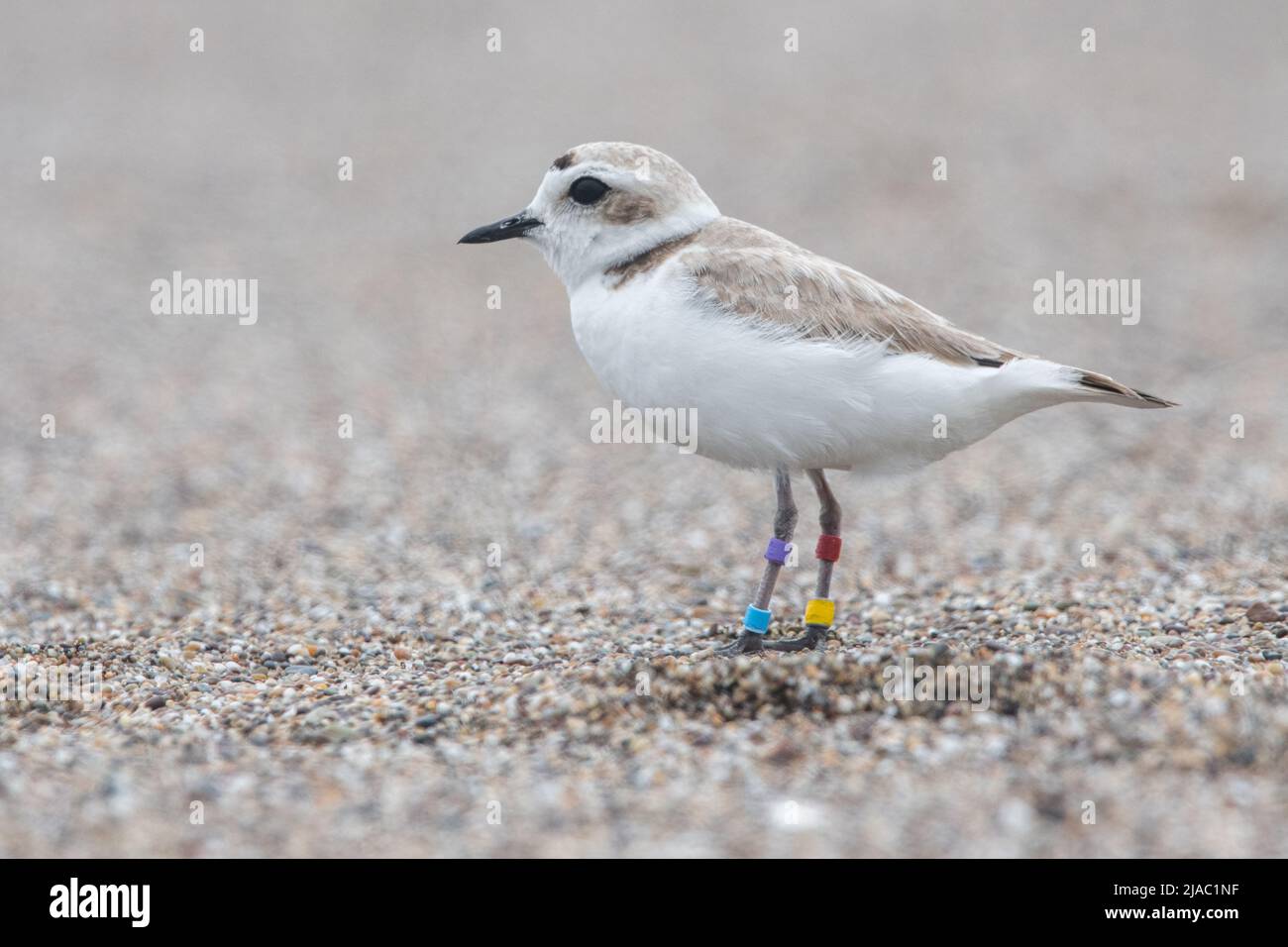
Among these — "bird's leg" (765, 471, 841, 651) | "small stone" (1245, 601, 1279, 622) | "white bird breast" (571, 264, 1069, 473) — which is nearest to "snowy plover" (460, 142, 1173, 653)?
"white bird breast" (571, 264, 1069, 473)

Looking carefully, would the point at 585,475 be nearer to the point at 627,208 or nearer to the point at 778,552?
Answer: the point at 778,552

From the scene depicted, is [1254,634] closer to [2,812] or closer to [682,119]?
[2,812]

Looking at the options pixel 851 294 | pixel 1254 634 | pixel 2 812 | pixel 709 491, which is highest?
pixel 851 294

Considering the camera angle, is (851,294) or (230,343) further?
(230,343)

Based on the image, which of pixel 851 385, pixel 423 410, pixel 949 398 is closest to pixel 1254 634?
pixel 949 398

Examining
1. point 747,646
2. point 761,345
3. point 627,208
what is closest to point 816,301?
point 761,345

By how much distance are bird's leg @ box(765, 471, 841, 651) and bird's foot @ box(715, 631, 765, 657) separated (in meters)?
0.06

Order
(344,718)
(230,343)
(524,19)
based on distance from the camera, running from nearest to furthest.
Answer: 1. (344,718)
2. (230,343)
3. (524,19)

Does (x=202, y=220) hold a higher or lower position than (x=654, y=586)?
higher

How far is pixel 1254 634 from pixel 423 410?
6.09 m

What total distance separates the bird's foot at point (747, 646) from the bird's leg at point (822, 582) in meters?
0.06

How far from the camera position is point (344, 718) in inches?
180

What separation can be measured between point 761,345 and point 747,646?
126cm

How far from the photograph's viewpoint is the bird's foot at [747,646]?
17.2 feet
